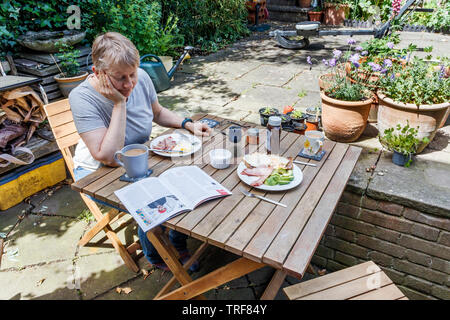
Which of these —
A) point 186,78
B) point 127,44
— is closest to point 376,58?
point 127,44

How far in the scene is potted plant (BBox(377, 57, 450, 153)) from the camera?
2.41 metres

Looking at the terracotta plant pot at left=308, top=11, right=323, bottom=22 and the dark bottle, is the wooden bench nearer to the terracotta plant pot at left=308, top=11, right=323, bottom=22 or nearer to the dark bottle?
the dark bottle

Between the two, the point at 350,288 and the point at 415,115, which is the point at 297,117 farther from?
the point at 350,288

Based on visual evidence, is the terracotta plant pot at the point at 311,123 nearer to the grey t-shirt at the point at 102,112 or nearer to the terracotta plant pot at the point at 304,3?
the grey t-shirt at the point at 102,112

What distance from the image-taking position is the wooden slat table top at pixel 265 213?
4.21 ft

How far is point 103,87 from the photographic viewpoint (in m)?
1.86

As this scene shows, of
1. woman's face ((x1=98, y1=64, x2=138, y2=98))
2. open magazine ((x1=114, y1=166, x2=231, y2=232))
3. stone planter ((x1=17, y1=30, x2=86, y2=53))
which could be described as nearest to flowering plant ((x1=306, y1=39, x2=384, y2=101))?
open magazine ((x1=114, y1=166, x2=231, y2=232))

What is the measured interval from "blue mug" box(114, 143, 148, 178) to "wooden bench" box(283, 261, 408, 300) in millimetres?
1023

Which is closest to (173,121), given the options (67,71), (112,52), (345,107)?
(112,52)

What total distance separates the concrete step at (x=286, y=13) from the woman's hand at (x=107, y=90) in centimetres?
918

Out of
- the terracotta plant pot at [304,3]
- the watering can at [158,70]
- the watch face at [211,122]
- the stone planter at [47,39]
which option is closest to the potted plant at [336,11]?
the terracotta plant pot at [304,3]
